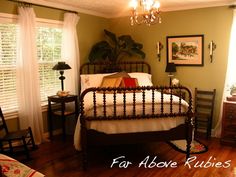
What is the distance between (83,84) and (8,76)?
1.31 meters

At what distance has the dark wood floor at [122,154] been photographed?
10.1 ft

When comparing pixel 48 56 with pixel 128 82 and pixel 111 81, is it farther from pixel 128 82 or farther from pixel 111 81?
pixel 128 82

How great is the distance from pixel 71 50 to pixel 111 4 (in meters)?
1.13

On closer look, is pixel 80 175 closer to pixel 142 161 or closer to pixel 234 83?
pixel 142 161

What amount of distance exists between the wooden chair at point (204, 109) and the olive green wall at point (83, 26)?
2421 millimetres

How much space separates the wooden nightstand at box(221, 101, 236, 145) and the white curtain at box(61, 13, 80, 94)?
2731mm

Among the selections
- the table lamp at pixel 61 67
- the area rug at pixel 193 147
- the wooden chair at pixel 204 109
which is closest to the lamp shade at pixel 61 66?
the table lamp at pixel 61 67

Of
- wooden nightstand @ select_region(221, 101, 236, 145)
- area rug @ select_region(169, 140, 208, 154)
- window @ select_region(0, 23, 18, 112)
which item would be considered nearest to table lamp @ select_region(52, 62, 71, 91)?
window @ select_region(0, 23, 18, 112)

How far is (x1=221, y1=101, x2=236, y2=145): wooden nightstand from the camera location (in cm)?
394

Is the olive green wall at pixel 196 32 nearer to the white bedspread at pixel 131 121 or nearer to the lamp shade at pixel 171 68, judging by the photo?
the lamp shade at pixel 171 68

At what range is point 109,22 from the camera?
19.0 ft

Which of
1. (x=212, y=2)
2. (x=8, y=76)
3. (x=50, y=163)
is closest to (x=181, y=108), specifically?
(x=50, y=163)

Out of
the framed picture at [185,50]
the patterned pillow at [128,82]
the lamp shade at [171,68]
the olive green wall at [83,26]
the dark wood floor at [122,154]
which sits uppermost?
the olive green wall at [83,26]

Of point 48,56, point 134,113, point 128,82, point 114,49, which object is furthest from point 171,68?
point 48,56
